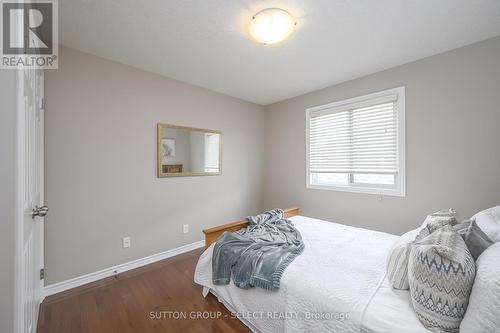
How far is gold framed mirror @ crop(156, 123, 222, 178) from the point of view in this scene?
2.78 meters

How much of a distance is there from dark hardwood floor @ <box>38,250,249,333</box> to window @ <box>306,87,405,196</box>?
228 cm

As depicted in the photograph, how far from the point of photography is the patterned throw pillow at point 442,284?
91 centimetres

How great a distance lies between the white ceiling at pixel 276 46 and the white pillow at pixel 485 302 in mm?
1800

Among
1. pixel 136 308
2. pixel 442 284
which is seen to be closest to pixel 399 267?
pixel 442 284

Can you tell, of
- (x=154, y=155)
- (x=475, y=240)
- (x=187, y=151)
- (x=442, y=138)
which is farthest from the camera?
(x=187, y=151)

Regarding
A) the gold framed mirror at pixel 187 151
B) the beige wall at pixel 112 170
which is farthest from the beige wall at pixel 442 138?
the beige wall at pixel 112 170

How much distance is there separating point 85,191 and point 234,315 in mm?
1949

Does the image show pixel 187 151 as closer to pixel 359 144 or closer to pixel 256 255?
pixel 256 255

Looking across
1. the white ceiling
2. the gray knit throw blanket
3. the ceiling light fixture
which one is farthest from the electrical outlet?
the ceiling light fixture

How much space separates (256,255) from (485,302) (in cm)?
118

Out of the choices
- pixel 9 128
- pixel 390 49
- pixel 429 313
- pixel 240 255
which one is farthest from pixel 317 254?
pixel 390 49

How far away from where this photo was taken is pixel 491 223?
4.47 ft

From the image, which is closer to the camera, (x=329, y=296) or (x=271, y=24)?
(x=329, y=296)

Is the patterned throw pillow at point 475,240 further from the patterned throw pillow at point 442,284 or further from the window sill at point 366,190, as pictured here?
the window sill at point 366,190
